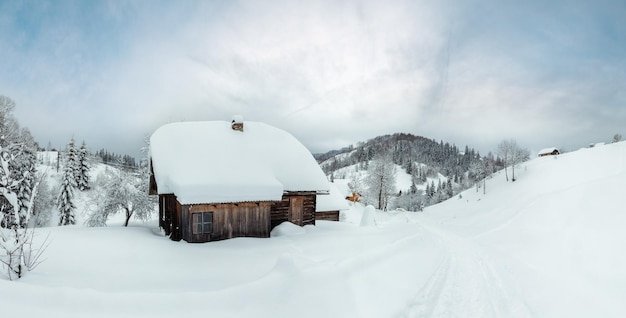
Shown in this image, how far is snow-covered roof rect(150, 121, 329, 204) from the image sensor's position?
582 inches

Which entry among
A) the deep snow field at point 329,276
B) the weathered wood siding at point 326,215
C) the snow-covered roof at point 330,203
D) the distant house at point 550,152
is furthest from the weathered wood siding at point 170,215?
the distant house at point 550,152

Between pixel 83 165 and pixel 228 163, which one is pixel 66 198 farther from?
pixel 228 163

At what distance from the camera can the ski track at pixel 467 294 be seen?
7.65m

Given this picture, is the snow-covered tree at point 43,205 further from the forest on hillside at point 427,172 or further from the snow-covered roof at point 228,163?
the forest on hillside at point 427,172

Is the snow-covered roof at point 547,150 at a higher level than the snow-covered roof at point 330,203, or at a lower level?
higher

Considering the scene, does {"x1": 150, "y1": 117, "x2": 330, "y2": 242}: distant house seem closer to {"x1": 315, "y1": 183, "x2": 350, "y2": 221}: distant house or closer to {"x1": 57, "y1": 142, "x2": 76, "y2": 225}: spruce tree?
{"x1": 315, "y1": 183, "x2": 350, "y2": 221}: distant house

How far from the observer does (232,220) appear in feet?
51.6

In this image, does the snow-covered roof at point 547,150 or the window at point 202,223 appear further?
the snow-covered roof at point 547,150

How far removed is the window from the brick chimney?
22.3ft

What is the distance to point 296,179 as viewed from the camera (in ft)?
62.3

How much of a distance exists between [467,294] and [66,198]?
42667mm

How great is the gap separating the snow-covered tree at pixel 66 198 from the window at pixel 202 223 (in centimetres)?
3022

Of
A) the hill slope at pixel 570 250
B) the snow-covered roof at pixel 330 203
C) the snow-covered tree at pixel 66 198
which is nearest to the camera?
the hill slope at pixel 570 250

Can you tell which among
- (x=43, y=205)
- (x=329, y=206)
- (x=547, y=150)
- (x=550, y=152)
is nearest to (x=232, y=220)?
(x=329, y=206)
